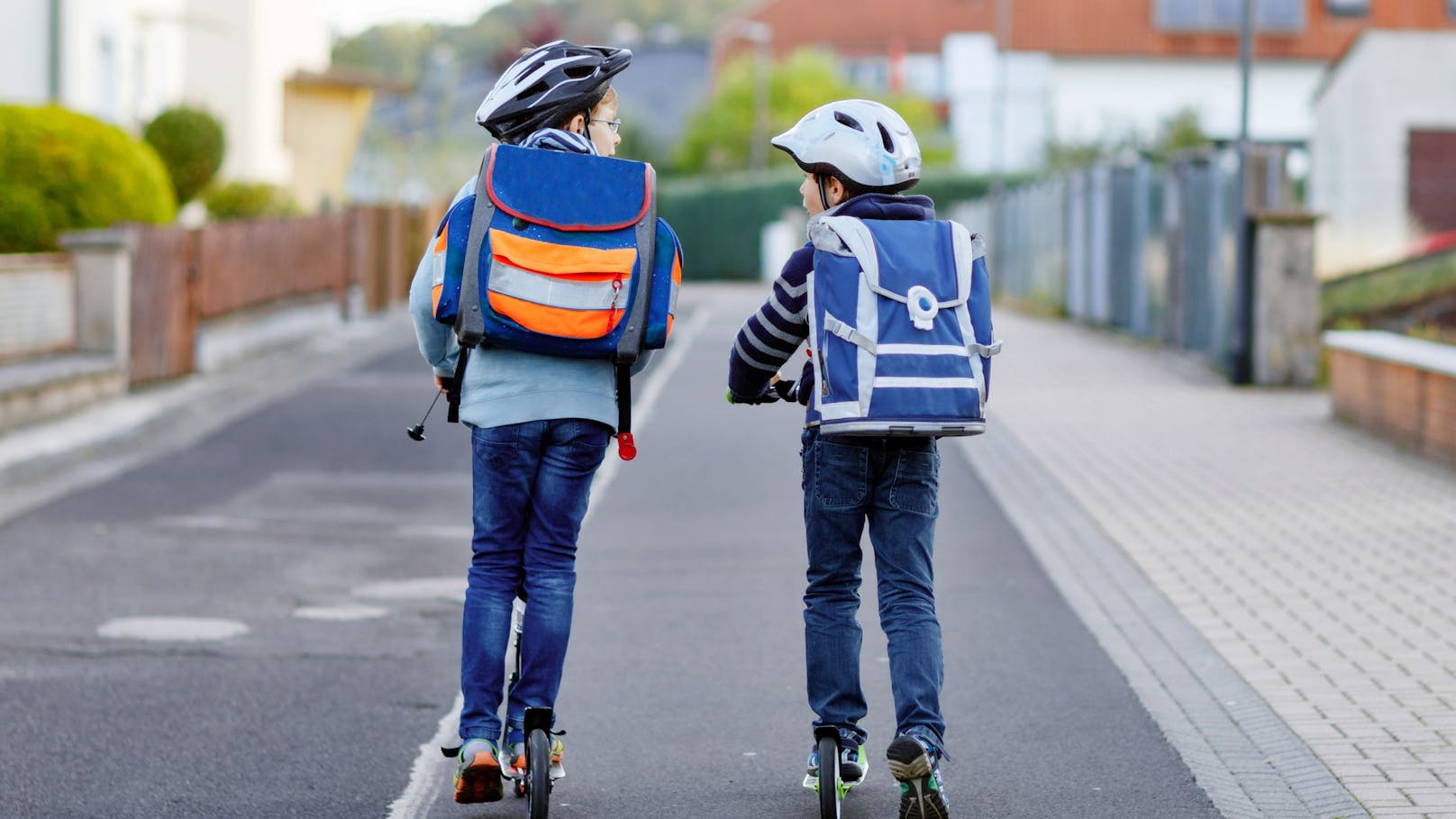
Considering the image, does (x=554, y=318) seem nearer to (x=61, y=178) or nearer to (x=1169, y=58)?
(x=61, y=178)

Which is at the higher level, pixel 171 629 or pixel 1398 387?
pixel 1398 387

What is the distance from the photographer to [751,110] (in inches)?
2724

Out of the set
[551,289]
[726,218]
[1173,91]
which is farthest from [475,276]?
[1173,91]

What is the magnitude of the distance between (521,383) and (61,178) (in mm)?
13255

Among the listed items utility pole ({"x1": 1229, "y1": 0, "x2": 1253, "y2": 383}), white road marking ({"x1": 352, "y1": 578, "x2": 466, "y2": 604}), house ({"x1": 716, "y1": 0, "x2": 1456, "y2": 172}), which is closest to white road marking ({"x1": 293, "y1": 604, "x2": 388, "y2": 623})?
white road marking ({"x1": 352, "y1": 578, "x2": 466, "y2": 604})

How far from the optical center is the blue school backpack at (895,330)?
448cm

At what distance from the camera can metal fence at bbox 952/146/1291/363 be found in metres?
17.7

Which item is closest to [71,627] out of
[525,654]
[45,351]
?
[525,654]

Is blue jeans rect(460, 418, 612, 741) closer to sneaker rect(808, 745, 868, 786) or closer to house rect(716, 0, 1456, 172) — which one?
sneaker rect(808, 745, 868, 786)

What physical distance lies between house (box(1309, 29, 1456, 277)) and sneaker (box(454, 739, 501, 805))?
30.7m

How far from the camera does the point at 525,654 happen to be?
184 inches

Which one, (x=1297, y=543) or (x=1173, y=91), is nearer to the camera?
(x=1297, y=543)

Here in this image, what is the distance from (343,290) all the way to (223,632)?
19.4 m

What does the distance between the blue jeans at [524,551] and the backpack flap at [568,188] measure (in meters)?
0.46
